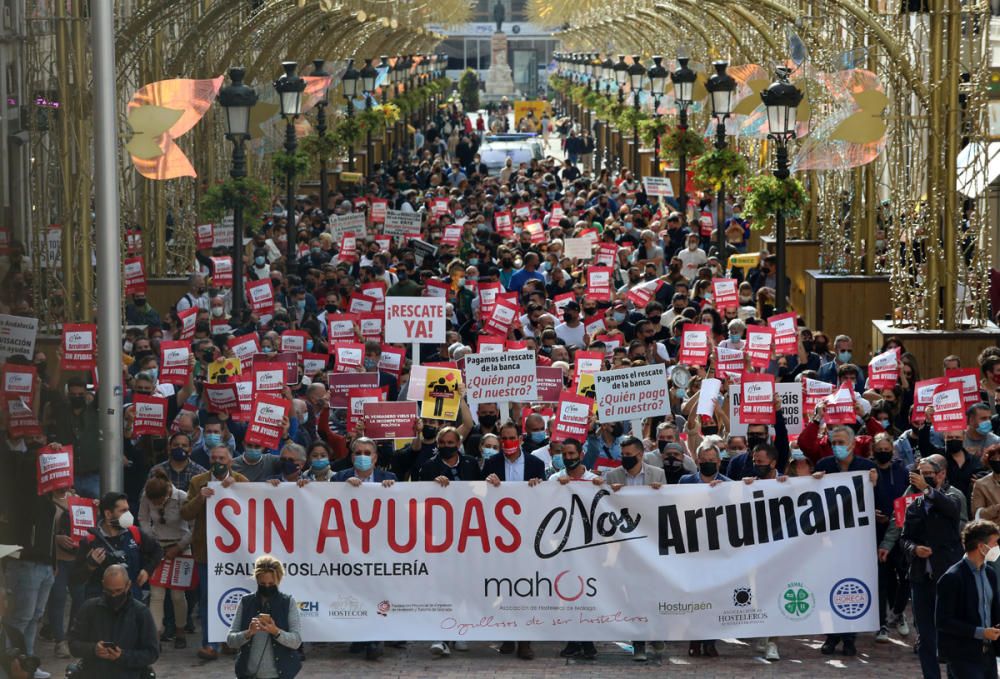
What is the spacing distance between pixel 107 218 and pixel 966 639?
776cm

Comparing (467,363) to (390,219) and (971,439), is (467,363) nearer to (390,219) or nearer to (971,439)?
(971,439)

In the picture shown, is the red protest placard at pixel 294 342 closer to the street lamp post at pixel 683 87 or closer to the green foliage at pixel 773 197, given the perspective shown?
the green foliage at pixel 773 197

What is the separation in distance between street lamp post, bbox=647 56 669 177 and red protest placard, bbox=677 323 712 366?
22926 mm

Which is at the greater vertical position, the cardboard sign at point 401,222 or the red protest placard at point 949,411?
the cardboard sign at point 401,222

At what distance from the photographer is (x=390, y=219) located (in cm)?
3180

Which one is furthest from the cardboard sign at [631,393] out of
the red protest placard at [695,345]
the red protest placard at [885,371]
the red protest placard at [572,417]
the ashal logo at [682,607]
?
A: the red protest placard at [695,345]

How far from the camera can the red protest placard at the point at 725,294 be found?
71.8ft

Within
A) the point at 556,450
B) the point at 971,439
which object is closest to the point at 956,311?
the point at 971,439

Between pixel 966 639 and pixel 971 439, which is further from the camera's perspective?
pixel 971 439

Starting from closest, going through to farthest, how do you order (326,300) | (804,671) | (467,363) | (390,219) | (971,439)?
1. (804,671)
2. (971,439)
3. (467,363)
4. (326,300)
5. (390,219)

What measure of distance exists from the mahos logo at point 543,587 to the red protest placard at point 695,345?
5.42m

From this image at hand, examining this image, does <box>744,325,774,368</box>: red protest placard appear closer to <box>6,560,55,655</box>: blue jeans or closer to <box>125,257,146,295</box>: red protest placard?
<box>6,560,55,655</box>: blue jeans

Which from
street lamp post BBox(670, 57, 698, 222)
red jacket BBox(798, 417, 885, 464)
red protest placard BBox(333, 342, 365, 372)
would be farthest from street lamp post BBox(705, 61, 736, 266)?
red jacket BBox(798, 417, 885, 464)

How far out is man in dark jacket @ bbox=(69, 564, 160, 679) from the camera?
456 inches
